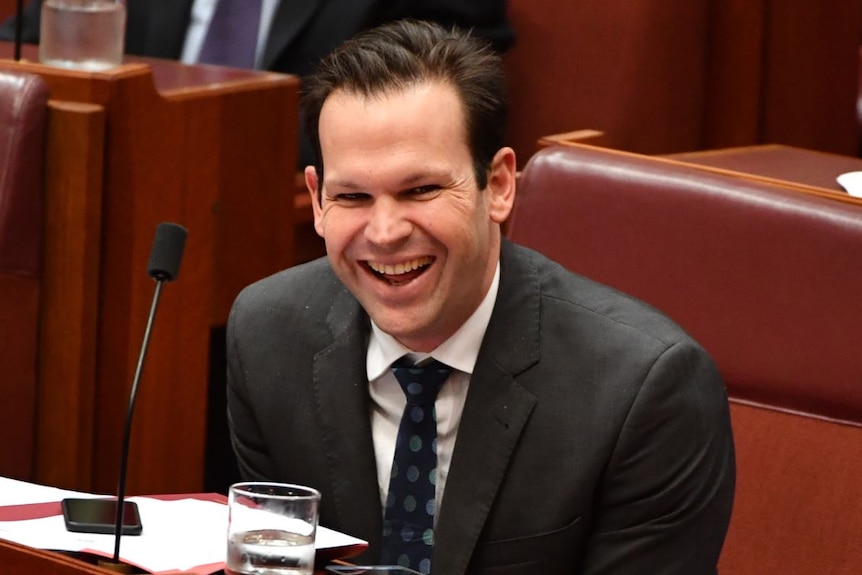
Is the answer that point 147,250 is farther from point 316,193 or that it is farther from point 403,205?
point 403,205

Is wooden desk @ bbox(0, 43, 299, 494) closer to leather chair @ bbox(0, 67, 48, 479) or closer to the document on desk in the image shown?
leather chair @ bbox(0, 67, 48, 479)

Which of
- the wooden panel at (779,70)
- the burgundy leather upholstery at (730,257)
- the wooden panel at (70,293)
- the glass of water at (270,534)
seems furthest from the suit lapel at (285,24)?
the glass of water at (270,534)

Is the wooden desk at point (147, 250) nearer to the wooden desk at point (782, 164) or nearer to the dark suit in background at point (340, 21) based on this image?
the dark suit in background at point (340, 21)

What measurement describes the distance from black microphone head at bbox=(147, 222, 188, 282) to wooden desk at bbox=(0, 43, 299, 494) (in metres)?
0.86

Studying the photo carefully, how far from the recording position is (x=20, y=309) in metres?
1.98

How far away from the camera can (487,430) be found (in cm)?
133

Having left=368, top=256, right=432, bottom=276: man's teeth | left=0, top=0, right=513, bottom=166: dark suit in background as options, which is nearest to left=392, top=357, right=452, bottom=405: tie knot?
left=368, top=256, right=432, bottom=276: man's teeth

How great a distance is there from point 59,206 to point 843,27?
4.85 feet

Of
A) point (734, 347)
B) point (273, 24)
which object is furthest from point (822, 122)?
point (734, 347)

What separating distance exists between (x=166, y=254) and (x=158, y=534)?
0.68 feet

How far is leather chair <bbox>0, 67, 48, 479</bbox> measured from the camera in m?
1.92

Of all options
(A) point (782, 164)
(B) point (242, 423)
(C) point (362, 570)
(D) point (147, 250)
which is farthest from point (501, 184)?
(D) point (147, 250)

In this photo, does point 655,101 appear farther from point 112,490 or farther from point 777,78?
point 112,490

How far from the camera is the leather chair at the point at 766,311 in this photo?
4.95 ft
